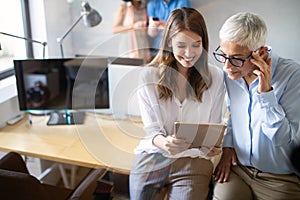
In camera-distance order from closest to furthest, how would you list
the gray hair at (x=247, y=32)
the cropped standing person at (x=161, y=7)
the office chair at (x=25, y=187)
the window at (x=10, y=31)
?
the gray hair at (x=247, y=32), the office chair at (x=25, y=187), the cropped standing person at (x=161, y=7), the window at (x=10, y=31)

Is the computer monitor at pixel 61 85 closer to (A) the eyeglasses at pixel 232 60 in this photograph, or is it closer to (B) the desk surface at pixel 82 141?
(B) the desk surface at pixel 82 141

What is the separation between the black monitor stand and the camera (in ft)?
6.36

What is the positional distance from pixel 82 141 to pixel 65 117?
1.12 feet

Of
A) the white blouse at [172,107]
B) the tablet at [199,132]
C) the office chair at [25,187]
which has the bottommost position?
the office chair at [25,187]

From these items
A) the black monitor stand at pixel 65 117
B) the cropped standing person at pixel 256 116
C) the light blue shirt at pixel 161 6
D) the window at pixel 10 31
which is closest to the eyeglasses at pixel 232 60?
the cropped standing person at pixel 256 116

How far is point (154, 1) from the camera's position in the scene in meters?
1.91

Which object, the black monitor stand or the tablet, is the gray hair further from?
the black monitor stand

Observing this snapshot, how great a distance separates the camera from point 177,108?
4.05 ft

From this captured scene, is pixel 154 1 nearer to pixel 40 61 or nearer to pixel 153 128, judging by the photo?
pixel 40 61

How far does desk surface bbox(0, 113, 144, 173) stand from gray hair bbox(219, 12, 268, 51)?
1.71ft

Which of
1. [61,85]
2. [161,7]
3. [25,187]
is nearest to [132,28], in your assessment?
[161,7]

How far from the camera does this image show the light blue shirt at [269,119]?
3.83ft

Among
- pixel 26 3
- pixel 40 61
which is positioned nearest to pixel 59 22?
pixel 26 3

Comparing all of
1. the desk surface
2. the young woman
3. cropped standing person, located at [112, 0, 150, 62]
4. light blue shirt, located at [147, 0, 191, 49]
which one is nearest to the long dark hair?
the young woman
